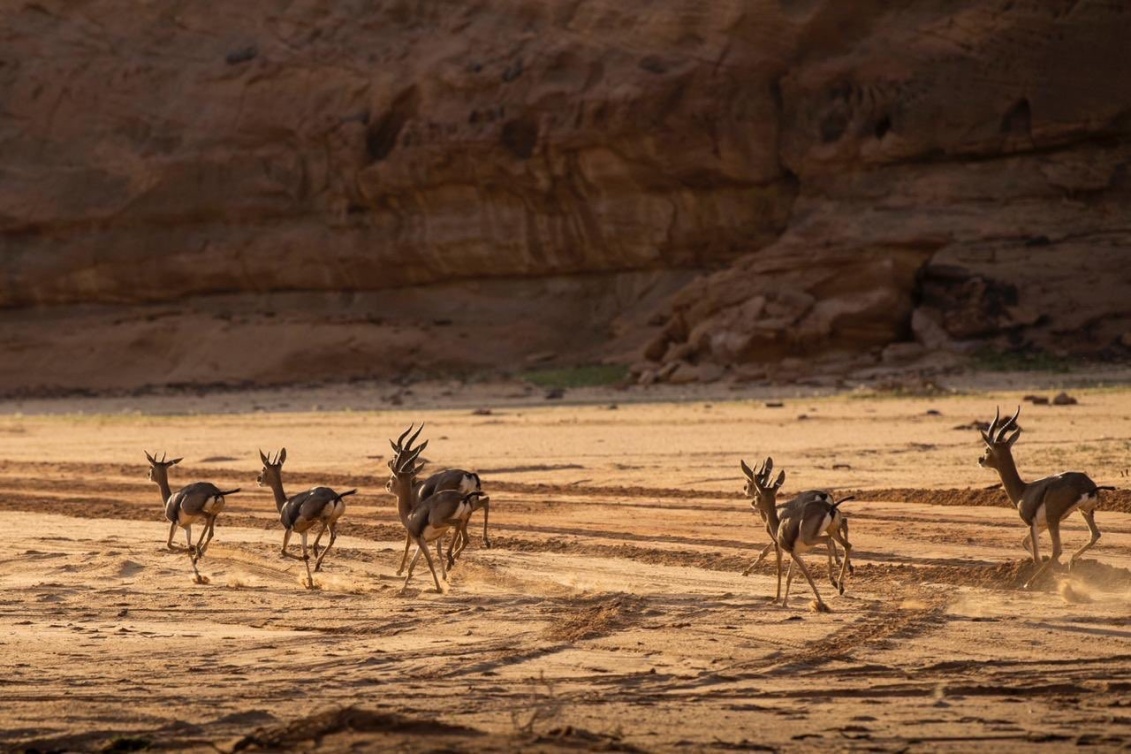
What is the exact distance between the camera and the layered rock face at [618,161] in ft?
115

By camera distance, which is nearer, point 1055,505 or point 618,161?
point 1055,505

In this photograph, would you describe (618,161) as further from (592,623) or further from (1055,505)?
(592,623)

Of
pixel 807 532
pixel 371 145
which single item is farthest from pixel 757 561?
pixel 371 145

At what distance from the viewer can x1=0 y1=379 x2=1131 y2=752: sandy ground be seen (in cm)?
712

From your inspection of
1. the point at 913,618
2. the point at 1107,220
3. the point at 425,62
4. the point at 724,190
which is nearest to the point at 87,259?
the point at 425,62

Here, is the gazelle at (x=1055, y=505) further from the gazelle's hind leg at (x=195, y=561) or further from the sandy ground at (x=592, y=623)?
the gazelle's hind leg at (x=195, y=561)

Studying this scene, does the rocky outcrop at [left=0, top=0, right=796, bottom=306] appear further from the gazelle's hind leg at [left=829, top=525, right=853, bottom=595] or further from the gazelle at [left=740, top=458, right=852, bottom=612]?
the gazelle at [left=740, top=458, right=852, bottom=612]

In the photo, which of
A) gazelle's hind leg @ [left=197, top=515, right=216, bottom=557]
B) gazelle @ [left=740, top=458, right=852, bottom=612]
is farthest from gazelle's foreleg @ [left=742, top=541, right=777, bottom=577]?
gazelle's hind leg @ [left=197, top=515, right=216, bottom=557]

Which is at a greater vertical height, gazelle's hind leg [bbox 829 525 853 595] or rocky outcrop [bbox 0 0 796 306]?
rocky outcrop [bbox 0 0 796 306]

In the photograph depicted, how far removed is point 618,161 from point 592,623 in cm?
3174

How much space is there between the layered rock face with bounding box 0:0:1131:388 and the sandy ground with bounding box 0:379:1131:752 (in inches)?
587

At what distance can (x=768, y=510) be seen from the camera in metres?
11.0

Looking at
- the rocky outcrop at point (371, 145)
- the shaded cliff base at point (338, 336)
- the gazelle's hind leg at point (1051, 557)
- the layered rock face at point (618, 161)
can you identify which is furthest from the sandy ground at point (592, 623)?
the rocky outcrop at point (371, 145)

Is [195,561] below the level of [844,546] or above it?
below
